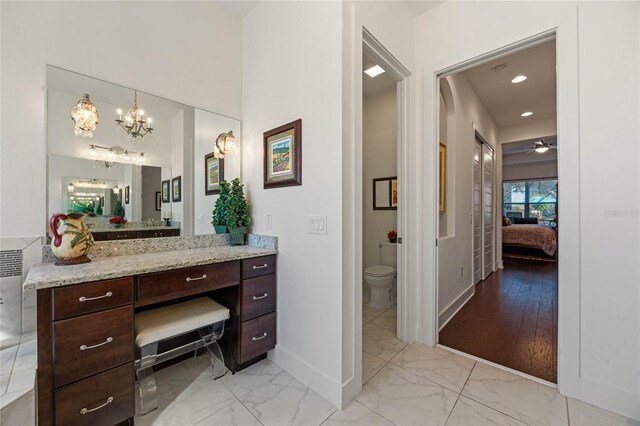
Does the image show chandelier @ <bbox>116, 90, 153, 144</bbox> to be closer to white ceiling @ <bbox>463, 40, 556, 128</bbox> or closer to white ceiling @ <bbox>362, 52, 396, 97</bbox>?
white ceiling @ <bbox>362, 52, 396, 97</bbox>

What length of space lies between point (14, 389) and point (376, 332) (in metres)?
2.30

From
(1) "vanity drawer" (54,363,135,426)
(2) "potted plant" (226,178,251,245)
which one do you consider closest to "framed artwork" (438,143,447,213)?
(2) "potted plant" (226,178,251,245)

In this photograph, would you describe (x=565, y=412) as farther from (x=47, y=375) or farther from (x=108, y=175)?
(x=108, y=175)

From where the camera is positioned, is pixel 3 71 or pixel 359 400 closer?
pixel 3 71

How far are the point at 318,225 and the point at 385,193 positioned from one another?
209 cm

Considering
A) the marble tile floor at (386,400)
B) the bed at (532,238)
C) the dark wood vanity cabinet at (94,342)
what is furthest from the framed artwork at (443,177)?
the bed at (532,238)

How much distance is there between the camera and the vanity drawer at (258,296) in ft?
5.96

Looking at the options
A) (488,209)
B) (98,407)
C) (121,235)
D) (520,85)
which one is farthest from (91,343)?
(488,209)

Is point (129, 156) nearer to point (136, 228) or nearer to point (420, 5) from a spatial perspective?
point (136, 228)

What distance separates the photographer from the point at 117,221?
1785 mm

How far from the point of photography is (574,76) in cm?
157

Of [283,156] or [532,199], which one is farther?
[532,199]

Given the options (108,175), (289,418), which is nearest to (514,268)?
(289,418)

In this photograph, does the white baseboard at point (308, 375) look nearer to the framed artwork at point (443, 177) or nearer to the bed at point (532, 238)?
the framed artwork at point (443, 177)
